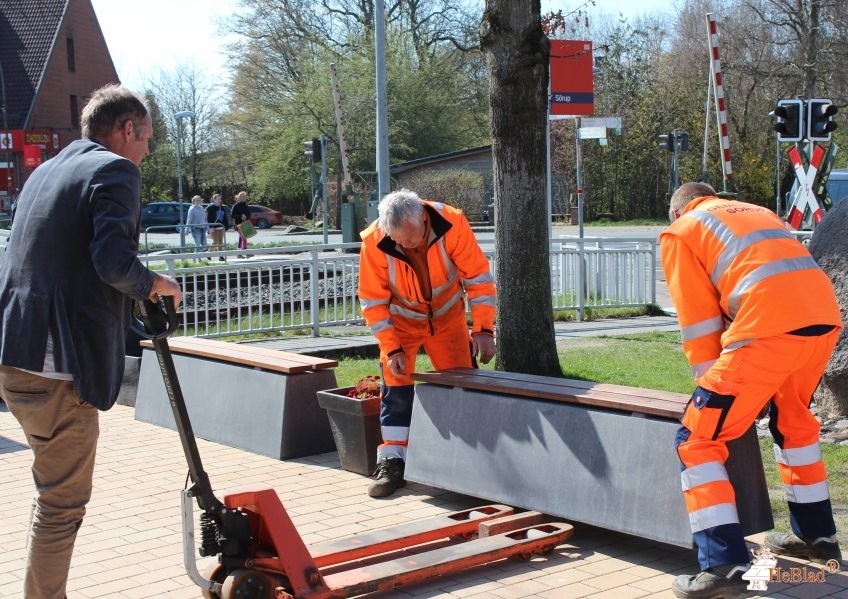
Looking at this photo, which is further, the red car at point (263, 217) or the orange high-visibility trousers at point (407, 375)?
the red car at point (263, 217)

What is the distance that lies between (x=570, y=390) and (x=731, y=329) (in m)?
1.21

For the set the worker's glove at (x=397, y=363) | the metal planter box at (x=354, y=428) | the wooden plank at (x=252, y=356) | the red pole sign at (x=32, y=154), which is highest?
the red pole sign at (x=32, y=154)

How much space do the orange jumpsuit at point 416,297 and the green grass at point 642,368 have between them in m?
2.03

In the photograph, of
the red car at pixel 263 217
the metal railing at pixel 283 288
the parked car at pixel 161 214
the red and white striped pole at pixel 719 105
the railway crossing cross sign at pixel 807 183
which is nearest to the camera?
the red and white striped pole at pixel 719 105

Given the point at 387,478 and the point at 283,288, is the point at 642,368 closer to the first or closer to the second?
the point at 387,478

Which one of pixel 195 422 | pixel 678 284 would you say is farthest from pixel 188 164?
pixel 678 284

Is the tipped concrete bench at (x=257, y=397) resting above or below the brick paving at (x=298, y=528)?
above

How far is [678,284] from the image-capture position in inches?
175

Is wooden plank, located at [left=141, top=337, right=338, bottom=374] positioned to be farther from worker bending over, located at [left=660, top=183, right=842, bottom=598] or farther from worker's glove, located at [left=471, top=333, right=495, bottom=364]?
worker bending over, located at [left=660, top=183, right=842, bottom=598]

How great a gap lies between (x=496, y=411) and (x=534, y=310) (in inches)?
92.8

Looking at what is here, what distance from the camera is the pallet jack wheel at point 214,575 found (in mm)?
4297

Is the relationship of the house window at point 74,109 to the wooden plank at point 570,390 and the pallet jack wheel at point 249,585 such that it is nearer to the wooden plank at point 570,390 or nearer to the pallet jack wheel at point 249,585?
the wooden plank at point 570,390

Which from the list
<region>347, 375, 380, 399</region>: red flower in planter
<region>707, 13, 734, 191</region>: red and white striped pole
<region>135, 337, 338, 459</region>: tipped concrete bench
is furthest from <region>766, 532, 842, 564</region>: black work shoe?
<region>707, 13, 734, 191</region>: red and white striped pole

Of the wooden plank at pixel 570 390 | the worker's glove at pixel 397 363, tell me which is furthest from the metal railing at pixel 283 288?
the wooden plank at pixel 570 390
